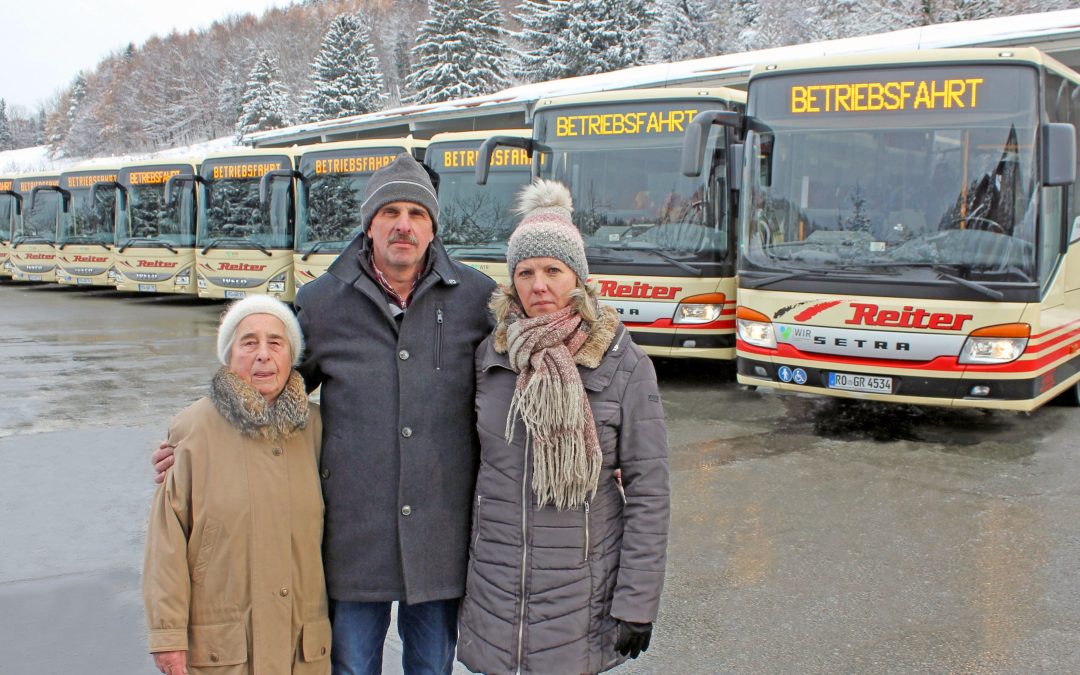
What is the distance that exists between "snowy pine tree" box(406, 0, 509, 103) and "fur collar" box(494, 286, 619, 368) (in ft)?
153

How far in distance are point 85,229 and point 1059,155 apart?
2077 centimetres

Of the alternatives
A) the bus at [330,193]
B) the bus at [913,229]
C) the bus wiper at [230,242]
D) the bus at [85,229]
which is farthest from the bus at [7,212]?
the bus at [913,229]

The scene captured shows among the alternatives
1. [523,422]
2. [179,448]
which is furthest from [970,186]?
[179,448]

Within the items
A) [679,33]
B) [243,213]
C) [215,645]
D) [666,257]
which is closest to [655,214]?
[666,257]

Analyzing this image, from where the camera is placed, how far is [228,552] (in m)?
2.42

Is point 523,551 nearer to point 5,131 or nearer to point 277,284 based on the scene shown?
point 277,284

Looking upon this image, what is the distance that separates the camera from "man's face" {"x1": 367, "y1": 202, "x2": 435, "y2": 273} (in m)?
2.62

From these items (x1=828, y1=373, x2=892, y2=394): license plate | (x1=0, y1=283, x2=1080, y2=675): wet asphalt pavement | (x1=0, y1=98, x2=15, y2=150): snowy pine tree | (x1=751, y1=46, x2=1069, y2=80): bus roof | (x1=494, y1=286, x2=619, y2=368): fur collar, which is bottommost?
(x1=0, y1=283, x2=1080, y2=675): wet asphalt pavement

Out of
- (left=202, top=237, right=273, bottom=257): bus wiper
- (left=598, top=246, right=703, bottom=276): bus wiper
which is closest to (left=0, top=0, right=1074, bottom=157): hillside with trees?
(left=202, top=237, right=273, bottom=257): bus wiper

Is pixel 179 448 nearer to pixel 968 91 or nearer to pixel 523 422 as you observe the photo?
pixel 523 422

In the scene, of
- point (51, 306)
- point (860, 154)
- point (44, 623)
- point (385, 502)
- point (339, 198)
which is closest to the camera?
point (385, 502)

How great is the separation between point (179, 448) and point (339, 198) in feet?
41.5

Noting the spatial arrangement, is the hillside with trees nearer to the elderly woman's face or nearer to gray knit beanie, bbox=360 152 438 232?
gray knit beanie, bbox=360 152 438 232

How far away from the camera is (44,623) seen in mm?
3941
